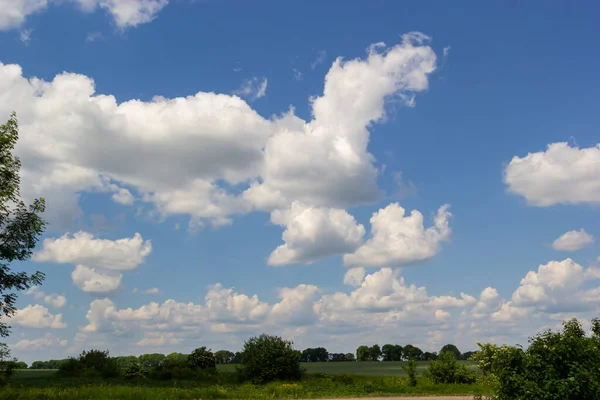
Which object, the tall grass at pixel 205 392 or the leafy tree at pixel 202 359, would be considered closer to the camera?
the tall grass at pixel 205 392

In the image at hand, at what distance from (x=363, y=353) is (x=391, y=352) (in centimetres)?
837

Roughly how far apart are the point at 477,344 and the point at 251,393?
17820 millimetres

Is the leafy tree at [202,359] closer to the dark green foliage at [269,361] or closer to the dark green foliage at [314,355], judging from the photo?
the dark green foliage at [269,361]

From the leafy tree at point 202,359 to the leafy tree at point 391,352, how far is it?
300ft

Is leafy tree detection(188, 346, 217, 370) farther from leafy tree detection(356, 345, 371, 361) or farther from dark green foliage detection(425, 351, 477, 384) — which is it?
leafy tree detection(356, 345, 371, 361)

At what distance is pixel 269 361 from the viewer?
49219 mm

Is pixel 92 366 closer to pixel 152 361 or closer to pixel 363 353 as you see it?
pixel 152 361

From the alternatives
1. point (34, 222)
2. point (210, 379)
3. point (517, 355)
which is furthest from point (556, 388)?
point (210, 379)

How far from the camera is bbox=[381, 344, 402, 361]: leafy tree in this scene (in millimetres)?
141125

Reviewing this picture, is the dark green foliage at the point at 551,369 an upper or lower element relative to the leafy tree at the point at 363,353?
upper

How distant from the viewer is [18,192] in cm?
2866

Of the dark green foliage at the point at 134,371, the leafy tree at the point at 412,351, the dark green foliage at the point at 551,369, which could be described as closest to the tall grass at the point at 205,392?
the dark green foliage at the point at 134,371

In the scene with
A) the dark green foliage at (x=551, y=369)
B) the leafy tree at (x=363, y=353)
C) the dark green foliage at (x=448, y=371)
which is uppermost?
the dark green foliage at (x=551, y=369)

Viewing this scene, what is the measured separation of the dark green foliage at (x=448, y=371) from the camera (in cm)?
4800
